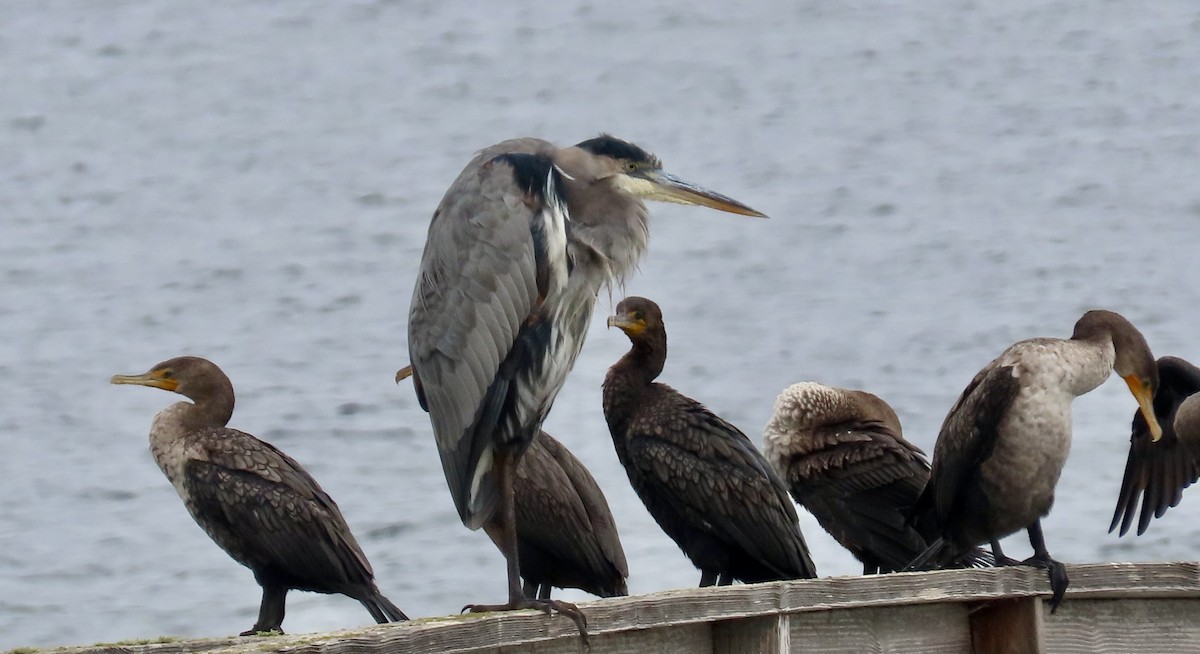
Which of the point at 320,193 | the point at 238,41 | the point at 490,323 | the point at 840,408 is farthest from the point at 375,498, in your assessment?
the point at 490,323

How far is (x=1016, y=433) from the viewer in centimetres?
563

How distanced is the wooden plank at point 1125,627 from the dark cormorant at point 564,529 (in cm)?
219

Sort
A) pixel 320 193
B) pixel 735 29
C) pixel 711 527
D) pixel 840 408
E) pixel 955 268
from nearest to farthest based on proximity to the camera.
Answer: pixel 711 527 → pixel 840 408 → pixel 955 268 → pixel 320 193 → pixel 735 29

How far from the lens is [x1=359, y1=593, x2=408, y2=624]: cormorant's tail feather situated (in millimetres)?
6340

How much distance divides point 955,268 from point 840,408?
12309mm

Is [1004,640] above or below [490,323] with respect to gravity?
below

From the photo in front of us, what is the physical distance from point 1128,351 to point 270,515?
3067 millimetres

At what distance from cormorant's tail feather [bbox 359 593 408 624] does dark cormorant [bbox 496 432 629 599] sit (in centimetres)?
50

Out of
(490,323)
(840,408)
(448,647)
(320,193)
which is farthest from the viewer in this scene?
(320,193)

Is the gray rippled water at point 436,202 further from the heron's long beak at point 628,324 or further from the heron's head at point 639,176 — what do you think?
the heron's head at point 639,176

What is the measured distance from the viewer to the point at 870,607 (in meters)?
4.32

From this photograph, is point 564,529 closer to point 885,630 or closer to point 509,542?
point 509,542

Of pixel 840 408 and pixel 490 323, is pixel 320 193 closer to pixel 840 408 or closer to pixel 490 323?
pixel 840 408

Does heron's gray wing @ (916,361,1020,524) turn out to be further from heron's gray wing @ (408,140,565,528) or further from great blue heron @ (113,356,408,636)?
great blue heron @ (113,356,408,636)
